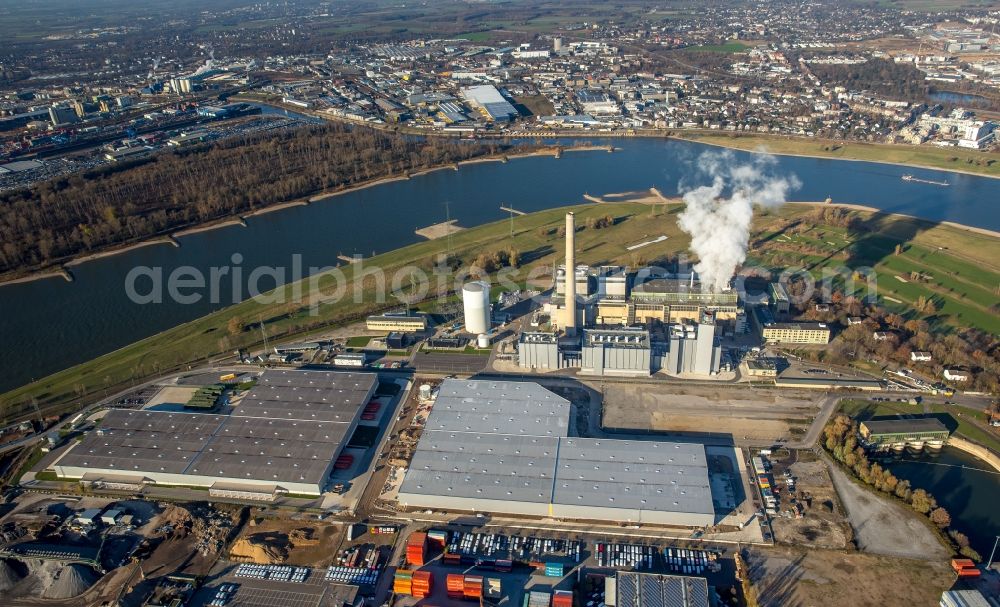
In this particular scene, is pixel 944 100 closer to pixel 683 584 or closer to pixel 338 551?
pixel 683 584

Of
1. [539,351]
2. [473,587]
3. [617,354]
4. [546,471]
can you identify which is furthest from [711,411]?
[473,587]

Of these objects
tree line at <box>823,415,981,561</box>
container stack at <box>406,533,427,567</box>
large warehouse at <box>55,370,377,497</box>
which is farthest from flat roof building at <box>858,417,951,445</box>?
large warehouse at <box>55,370,377,497</box>

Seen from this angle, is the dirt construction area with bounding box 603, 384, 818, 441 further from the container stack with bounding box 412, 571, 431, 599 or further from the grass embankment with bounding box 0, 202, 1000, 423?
the grass embankment with bounding box 0, 202, 1000, 423

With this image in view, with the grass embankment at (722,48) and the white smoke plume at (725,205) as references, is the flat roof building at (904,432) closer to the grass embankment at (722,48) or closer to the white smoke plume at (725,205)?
the white smoke plume at (725,205)

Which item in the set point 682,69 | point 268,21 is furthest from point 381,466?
point 268,21

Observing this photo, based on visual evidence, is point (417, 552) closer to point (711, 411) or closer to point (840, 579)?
point (840, 579)
